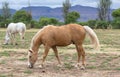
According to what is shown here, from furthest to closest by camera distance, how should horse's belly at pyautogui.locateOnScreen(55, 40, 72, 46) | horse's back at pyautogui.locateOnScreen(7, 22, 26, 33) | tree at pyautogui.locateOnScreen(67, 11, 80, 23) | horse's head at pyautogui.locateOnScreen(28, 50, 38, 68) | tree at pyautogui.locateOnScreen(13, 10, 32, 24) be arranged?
tree at pyautogui.locateOnScreen(13, 10, 32, 24) → tree at pyautogui.locateOnScreen(67, 11, 80, 23) → horse's back at pyautogui.locateOnScreen(7, 22, 26, 33) → horse's belly at pyautogui.locateOnScreen(55, 40, 72, 46) → horse's head at pyautogui.locateOnScreen(28, 50, 38, 68)

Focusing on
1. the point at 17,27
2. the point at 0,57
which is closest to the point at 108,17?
Result: the point at 17,27

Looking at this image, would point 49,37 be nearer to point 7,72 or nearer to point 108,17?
point 7,72

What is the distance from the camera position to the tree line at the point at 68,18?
61.6 metres

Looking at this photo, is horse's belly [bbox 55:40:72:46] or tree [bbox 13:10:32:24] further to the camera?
tree [bbox 13:10:32:24]

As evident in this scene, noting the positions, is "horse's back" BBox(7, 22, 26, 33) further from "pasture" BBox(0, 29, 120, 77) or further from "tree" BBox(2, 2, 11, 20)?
"tree" BBox(2, 2, 11, 20)

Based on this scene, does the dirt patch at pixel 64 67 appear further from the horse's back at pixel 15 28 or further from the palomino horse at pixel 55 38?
the horse's back at pixel 15 28

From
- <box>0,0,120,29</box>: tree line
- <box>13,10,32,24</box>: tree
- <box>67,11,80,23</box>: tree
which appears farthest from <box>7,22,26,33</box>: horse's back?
<box>13,10,32,24</box>: tree

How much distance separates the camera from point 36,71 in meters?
11.7

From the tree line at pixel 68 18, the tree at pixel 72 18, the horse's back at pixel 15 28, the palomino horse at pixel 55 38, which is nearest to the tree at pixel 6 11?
the tree line at pixel 68 18

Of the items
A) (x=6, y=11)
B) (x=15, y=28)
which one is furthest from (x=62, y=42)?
(x=6, y=11)

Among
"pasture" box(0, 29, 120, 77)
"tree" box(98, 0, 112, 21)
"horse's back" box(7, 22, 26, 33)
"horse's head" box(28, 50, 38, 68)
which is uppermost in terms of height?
"horse's head" box(28, 50, 38, 68)

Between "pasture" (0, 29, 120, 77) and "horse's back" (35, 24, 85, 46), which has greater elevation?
"horse's back" (35, 24, 85, 46)

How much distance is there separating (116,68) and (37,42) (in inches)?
122

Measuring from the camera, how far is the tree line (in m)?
61.6
